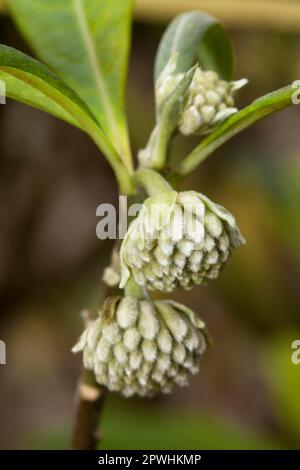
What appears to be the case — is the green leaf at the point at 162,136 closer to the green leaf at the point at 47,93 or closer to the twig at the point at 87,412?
the green leaf at the point at 47,93

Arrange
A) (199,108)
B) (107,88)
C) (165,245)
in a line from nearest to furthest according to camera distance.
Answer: (165,245) < (199,108) < (107,88)

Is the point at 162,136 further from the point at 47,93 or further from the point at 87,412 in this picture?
the point at 87,412

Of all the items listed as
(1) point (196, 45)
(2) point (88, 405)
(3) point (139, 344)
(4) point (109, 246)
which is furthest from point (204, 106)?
(4) point (109, 246)

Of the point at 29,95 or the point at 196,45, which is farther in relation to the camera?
the point at 196,45

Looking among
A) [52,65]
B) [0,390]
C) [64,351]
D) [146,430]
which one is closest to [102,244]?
[64,351]

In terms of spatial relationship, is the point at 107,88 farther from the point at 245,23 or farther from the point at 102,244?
the point at 102,244

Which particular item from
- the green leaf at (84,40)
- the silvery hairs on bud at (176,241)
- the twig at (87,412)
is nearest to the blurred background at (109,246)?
the green leaf at (84,40)
